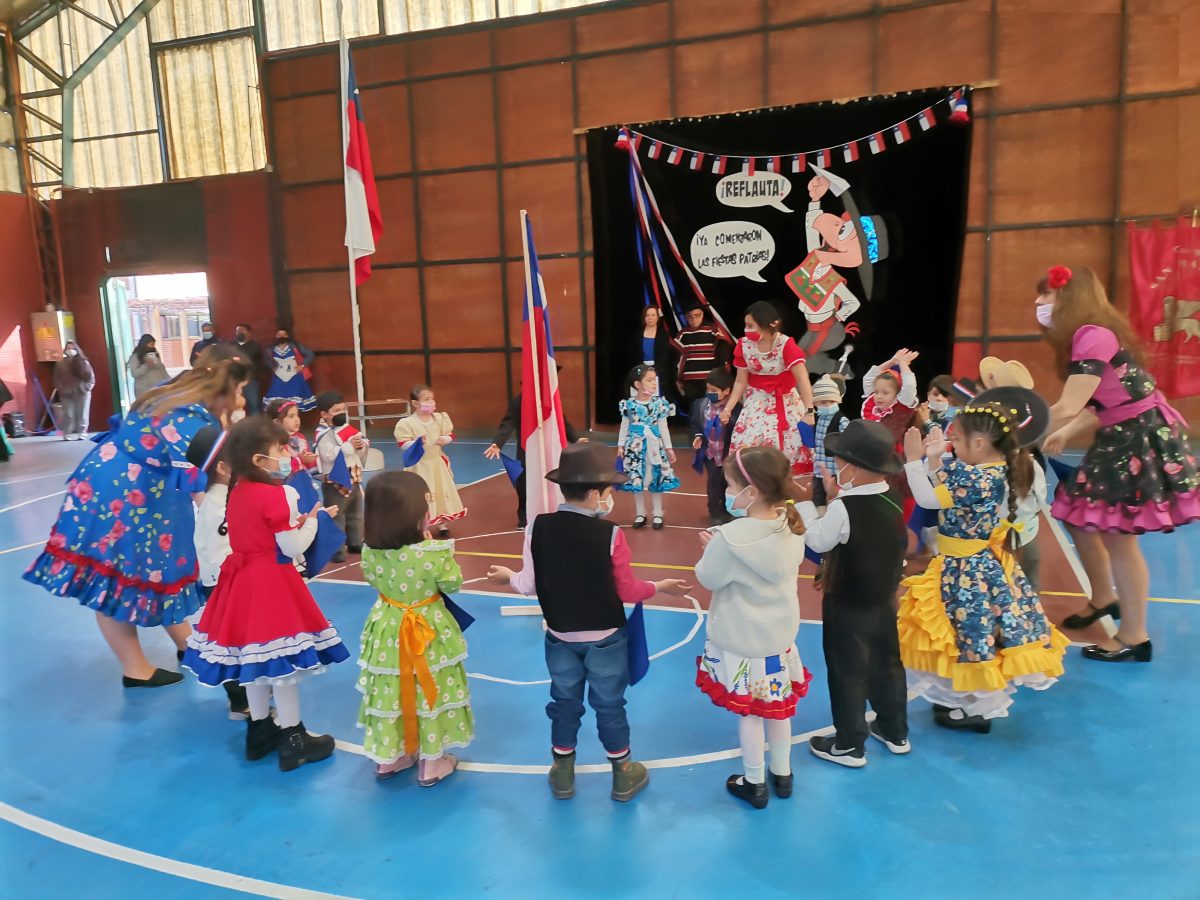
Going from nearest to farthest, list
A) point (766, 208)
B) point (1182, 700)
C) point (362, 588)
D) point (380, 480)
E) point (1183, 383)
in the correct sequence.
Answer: point (380, 480) < point (1182, 700) < point (362, 588) < point (1183, 383) < point (766, 208)

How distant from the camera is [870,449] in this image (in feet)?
9.46

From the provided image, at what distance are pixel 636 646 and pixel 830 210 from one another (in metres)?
8.16

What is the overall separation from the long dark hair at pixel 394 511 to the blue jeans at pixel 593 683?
2.12ft

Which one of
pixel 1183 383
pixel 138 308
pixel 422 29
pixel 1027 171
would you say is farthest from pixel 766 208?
pixel 138 308

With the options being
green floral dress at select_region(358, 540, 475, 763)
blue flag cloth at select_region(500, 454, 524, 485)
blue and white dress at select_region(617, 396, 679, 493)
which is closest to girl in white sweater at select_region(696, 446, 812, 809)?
green floral dress at select_region(358, 540, 475, 763)

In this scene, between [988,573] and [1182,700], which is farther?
[1182,700]

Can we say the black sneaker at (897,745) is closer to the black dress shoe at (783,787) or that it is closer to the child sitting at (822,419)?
the black dress shoe at (783,787)

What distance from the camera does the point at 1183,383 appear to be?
29.5 feet

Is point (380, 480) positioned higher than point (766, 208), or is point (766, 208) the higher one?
point (766, 208)

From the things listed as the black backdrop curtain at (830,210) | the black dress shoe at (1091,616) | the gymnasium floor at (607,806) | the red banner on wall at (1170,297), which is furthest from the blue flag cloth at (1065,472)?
the red banner on wall at (1170,297)

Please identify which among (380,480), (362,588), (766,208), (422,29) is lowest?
(362,588)

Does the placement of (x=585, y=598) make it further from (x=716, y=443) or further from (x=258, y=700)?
(x=716, y=443)

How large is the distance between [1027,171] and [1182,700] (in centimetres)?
747

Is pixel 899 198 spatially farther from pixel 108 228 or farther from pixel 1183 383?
pixel 108 228
